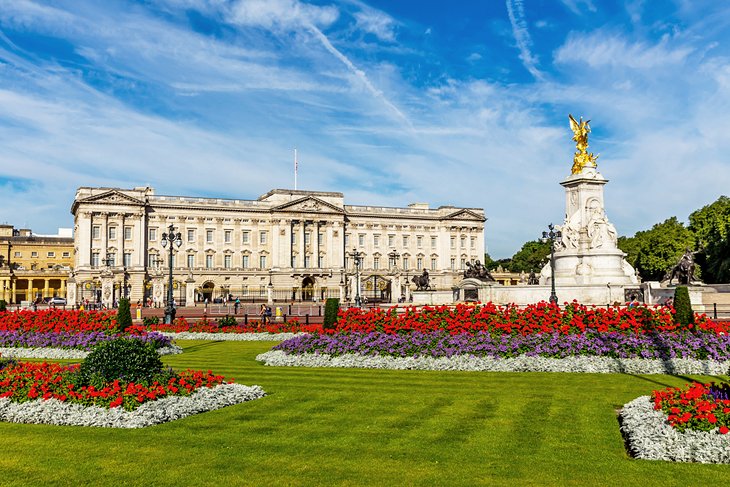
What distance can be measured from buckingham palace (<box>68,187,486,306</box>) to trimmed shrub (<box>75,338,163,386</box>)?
226ft

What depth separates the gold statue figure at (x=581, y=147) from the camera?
4247 cm

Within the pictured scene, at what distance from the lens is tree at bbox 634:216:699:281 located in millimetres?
80188

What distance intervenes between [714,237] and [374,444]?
2902 inches

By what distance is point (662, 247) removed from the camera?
81562mm

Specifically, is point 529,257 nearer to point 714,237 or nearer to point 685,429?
point 714,237

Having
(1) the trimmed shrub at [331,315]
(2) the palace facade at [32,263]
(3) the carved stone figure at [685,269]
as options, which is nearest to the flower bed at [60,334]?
(1) the trimmed shrub at [331,315]

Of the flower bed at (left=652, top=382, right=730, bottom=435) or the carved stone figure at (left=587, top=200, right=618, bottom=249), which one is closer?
the flower bed at (left=652, top=382, right=730, bottom=435)

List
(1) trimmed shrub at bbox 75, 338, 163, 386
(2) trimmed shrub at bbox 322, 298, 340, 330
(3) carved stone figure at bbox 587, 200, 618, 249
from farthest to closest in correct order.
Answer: (3) carved stone figure at bbox 587, 200, 618, 249 < (2) trimmed shrub at bbox 322, 298, 340, 330 < (1) trimmed shrub at bbox 75, 338, 163, 386

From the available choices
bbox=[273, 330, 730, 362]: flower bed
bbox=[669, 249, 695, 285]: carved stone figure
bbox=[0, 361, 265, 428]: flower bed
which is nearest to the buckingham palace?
bbox=[669, 249, 695, 285]: carved stone figure

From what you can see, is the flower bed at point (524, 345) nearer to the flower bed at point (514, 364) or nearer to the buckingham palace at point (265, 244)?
the flower bed at point (514, 364)

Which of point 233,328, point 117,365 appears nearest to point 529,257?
point 233,328

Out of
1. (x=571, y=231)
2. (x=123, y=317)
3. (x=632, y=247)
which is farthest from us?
(x=632, y=247)

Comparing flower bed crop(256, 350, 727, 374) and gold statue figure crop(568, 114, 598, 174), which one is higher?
gold statue figure crop(568, 114, 598, 174)

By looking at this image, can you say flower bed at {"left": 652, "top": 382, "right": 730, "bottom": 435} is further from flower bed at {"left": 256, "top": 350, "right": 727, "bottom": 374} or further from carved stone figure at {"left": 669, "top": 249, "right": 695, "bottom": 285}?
carved stone figure at {"left": 669, "top": 249, "right": 695, "bottom": 285}
